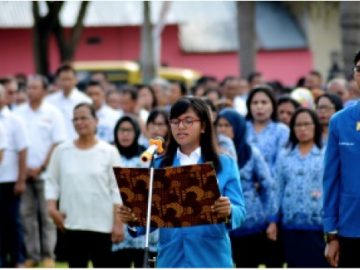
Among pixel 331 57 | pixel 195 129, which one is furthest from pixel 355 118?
pixel 331 57

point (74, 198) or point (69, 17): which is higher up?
point (69, 17)

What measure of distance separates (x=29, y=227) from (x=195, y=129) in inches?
325

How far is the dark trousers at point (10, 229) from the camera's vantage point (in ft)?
53.7

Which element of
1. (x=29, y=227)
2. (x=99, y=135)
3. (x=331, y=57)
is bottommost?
(x=29, y=227)

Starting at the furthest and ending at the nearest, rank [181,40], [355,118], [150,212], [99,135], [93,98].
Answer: [181,40]
[93,98]
[99,135]
[355,118]
[150,212]

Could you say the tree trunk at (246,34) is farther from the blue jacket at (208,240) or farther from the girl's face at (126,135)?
the blue jacket at (208,240)

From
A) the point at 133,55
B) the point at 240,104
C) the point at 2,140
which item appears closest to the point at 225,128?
the point at 2,140

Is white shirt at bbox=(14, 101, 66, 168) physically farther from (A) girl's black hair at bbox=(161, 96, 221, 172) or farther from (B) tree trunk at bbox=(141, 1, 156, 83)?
(B) tree trunk at bbox=(141, 1, 156, 83)

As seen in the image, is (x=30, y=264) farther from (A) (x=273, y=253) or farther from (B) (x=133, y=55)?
(B) (x=133, y=55)

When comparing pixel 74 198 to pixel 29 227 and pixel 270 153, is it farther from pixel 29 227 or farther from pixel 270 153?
pixel 29 227

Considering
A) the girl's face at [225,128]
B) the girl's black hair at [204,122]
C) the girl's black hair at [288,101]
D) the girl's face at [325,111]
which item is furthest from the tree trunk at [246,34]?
the girl's black hair at [204,122]

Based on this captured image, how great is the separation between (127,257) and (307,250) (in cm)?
165

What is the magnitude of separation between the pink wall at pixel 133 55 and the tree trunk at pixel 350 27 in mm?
30235

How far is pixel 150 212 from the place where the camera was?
8.91 m
